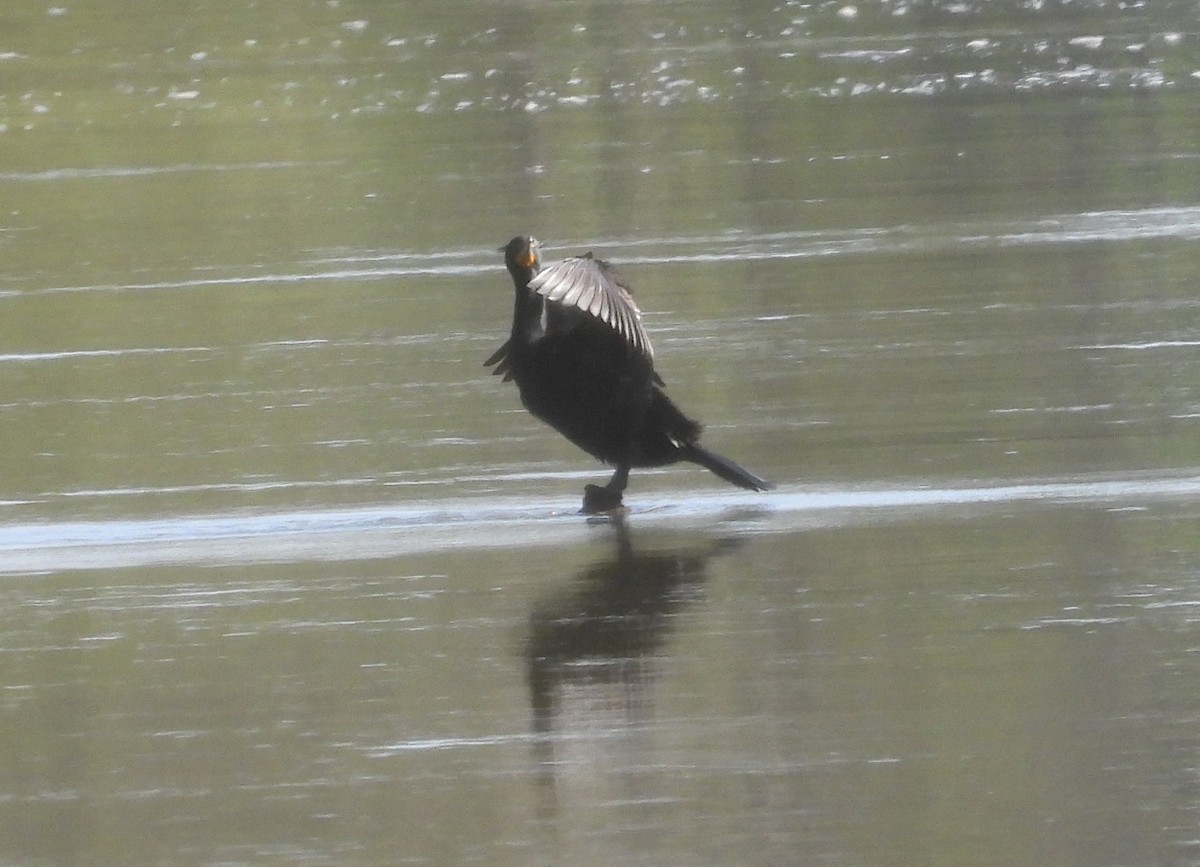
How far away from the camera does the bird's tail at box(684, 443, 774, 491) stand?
21.9 feet

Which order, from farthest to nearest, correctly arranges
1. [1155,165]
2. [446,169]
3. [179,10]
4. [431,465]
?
[179,10], [446,169], [1155,165], [431,465]

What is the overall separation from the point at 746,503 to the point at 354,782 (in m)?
2.44

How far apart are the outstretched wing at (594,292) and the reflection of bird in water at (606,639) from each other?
2.07ft

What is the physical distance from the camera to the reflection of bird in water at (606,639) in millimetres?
4816

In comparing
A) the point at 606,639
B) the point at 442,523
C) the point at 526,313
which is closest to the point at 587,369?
the point at 526,313

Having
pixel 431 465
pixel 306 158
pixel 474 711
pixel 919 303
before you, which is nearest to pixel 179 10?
pixel 306 158

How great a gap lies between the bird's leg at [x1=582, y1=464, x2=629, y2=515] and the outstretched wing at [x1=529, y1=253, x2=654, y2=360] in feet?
1.30

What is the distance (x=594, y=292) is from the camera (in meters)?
6.49

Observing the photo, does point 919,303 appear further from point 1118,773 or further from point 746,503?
point 1118,773

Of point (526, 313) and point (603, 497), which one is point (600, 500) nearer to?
point (603, 497)

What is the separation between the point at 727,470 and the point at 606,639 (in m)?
1.42

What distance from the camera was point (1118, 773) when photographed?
4.36 metres

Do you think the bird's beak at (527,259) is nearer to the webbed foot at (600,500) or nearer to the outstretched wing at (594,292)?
the outstretched wing at (594,292)

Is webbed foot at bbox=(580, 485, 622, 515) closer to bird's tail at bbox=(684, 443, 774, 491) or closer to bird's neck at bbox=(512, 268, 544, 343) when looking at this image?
bird's tail at bbox=(684, 443, 774, 491)
